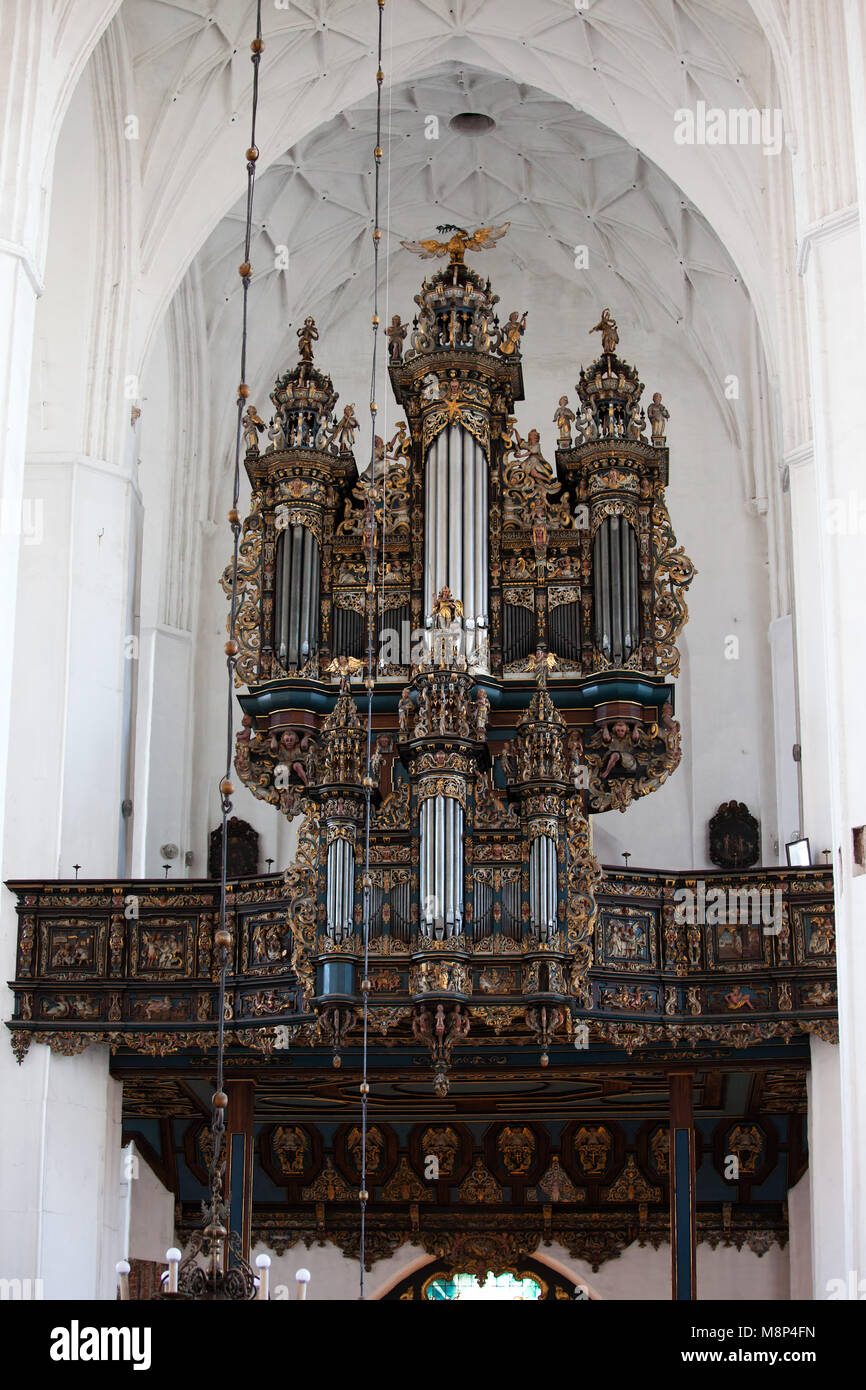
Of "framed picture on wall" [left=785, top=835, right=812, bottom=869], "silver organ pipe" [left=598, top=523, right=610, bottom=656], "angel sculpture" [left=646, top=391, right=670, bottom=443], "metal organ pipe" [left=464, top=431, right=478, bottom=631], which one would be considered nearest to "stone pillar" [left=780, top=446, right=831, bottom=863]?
"framed picture on wall" [left=785, top=835, right=812, bottom=869]

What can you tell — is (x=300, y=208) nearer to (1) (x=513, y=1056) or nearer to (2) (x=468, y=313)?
(2) (x=468, y=313)

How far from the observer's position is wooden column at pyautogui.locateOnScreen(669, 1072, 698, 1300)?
1658 cm

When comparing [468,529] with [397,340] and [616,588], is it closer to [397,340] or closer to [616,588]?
[616,588]

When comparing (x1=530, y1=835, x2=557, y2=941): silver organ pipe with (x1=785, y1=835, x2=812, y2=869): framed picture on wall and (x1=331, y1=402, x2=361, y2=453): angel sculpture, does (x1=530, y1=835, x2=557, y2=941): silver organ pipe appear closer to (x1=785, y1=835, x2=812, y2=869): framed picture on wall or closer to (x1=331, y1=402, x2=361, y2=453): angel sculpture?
(x1=785, y1=835, x2=812, y2=869): framed picture on wall

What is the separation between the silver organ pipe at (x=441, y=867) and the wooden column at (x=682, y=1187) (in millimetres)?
2960

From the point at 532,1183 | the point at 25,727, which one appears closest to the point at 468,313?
the point at 25,727

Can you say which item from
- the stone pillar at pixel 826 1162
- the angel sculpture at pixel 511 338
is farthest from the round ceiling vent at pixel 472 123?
the stone pillar at pixel 826 1162

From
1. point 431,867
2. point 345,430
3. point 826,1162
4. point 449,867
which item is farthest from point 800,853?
point 345,430

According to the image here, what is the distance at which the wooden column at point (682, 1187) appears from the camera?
1658 centimetres

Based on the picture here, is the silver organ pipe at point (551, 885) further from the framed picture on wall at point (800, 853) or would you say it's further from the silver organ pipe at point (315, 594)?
the silver organ pipe at point (315, 594)

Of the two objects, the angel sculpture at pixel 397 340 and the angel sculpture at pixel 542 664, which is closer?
the angel sculpture at pixel 542 664

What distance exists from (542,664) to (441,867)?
8.06 ft

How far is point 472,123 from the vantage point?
24344mm

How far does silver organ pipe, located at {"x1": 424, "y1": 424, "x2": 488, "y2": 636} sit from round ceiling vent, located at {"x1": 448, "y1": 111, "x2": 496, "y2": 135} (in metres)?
6.73
